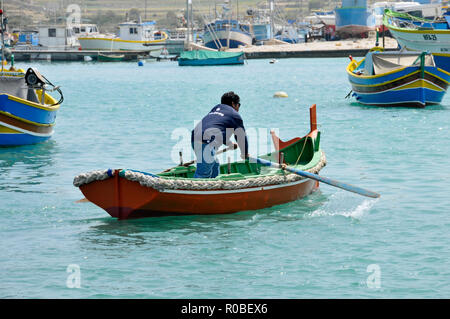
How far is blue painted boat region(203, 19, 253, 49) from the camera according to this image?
103 metres

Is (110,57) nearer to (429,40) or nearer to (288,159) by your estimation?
(429,40)

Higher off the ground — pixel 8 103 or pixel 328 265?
pixel 8 103

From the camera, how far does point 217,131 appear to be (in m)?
12.1

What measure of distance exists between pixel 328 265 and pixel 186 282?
6.99 ft

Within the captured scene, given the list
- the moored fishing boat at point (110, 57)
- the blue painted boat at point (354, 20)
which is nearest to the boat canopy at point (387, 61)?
the moored fishing boat at point (110, 57)

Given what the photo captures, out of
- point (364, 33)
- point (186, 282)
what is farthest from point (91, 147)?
point (364, 33)

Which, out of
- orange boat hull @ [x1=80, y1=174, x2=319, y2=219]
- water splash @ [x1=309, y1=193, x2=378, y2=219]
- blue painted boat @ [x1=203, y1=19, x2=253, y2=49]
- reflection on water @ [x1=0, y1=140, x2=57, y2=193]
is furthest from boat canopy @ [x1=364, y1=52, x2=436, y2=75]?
blue painted boat @ [x1=203, y1=19, x2=253, y2=49]

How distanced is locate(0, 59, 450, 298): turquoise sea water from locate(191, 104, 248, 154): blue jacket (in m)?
1.45

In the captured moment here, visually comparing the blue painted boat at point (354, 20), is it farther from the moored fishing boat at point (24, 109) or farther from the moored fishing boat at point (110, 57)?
the moored fishing boat at point (24, 109)

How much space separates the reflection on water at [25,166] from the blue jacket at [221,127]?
5186 millimetres

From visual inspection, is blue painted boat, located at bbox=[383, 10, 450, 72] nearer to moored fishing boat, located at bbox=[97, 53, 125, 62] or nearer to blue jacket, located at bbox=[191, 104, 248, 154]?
blue jacket, located at bbox=[191, 104, 248, 154]

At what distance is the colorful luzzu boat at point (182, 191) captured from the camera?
11547 millimetres
